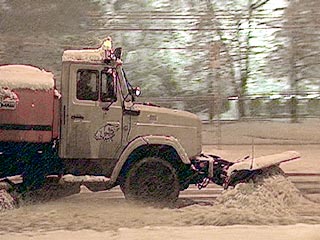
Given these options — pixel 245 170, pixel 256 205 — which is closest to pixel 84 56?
pixel 245 170

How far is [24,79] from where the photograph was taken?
10.8 m

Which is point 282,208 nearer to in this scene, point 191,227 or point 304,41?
point 191,227

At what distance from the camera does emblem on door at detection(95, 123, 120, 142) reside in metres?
11.1

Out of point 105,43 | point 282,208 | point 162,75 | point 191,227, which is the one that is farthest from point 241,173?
point 162,75

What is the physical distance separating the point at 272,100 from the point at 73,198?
62.1 ft

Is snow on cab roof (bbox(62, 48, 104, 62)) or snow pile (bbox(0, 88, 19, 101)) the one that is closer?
snow pile (bbox(0, 88, 19, 101))

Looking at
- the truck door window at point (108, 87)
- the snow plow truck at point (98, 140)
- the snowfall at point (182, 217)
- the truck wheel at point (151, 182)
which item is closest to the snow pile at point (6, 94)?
the snow plow truck at point (98, 140)

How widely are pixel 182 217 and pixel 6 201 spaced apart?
2614 mm

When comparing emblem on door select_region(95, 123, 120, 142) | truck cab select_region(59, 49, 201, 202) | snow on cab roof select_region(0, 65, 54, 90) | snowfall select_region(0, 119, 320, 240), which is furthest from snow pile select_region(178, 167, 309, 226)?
snow on cab roof select_region(0, 65, 54, 90)

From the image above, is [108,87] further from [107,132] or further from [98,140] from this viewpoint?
[98,140]

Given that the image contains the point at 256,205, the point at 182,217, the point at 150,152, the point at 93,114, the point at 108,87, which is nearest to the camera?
the point at 182,217

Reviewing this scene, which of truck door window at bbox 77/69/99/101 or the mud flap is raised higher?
truck door window at bbox 77/69/99/101

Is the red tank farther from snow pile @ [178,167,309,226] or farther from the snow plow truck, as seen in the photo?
snow pile @ [178,167,309,226]

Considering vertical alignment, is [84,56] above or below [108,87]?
above
